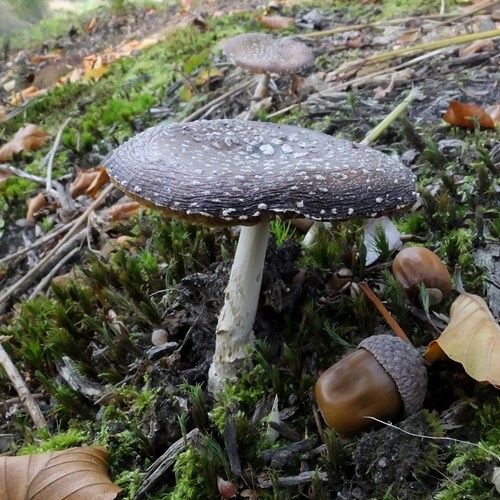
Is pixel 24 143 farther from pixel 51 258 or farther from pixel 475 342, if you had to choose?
pixel 475 342

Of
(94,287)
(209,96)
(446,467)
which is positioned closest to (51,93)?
(209,96)

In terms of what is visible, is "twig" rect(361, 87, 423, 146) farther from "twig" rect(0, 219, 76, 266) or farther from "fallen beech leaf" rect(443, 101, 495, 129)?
"twig" rect(0, 219, 76, 266)

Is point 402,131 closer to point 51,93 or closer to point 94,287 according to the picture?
point 94,287

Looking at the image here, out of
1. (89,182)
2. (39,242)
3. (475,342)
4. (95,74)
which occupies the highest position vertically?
(475,342)

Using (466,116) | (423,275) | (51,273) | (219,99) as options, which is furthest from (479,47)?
(51,273)

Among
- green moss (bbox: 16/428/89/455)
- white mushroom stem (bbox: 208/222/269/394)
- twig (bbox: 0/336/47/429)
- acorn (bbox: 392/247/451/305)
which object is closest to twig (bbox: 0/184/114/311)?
twig (bbox: 0/336/47/429)

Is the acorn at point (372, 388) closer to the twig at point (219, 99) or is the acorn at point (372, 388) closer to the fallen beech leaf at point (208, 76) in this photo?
the twig at point (219, 99)

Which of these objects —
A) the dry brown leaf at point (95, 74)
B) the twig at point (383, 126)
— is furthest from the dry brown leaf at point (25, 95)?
the twig at point (383, 126)
